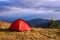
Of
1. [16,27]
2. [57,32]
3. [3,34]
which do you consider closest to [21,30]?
[16,27]

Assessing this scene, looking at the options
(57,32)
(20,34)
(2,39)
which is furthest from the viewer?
(57,32)

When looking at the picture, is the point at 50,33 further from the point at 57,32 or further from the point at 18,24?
the point at 18,24

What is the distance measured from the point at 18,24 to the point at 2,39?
14.9 ft

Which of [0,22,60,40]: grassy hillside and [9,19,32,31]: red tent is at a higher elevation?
[9,19,32,31]: red tent

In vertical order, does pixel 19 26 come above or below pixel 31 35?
above

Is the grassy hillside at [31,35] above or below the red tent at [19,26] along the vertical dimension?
below

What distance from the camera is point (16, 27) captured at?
25.2 meters

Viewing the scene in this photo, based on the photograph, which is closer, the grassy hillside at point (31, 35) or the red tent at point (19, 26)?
the grassy hillside at point (31, 35)

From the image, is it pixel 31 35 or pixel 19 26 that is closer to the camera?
pixel 31 35

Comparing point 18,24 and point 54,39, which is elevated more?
point 18,24

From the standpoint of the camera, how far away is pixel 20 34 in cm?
2289

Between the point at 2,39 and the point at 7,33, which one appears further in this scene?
the point at 7,33

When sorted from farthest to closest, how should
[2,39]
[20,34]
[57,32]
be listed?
[57,32] < [20,34] < [2,39]

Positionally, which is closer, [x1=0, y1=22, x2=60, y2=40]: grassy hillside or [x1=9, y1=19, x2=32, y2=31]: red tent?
[x1=0, y1=22, x2=60, y2=40]: grassy hillside
